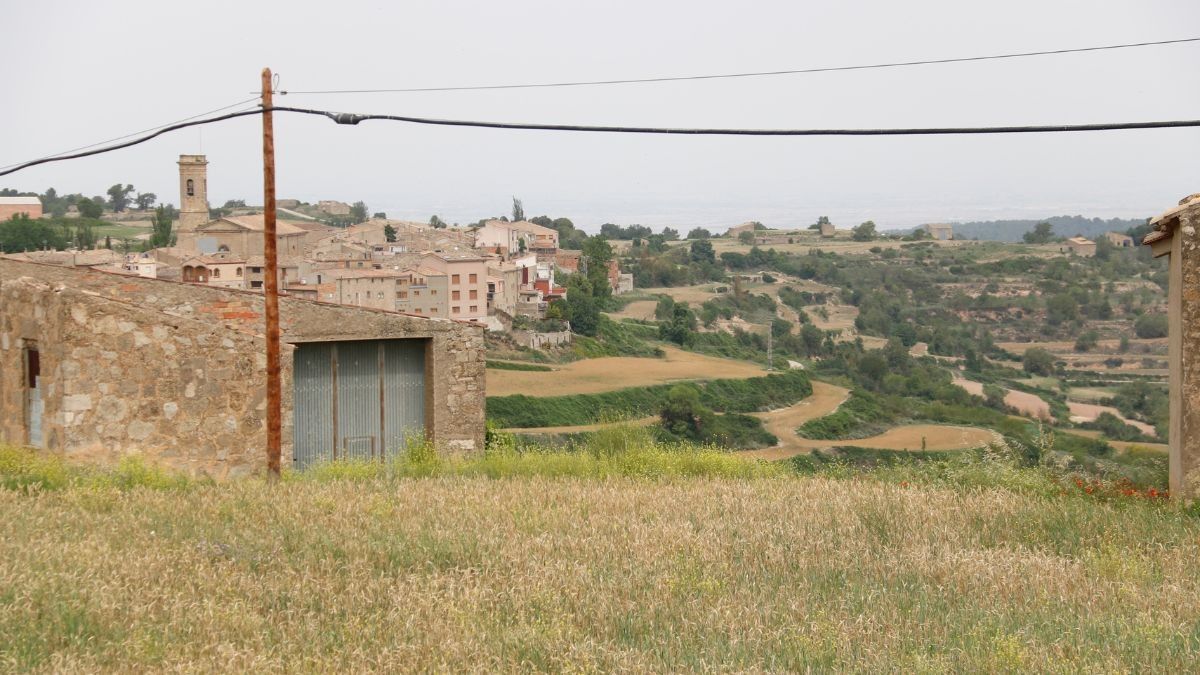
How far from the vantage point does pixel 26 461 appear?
38.1 feet

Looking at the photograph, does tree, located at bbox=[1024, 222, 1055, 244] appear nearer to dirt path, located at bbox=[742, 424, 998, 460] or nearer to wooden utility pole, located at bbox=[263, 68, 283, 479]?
dirt path, located at bbox=[742, 424, 998, 460]

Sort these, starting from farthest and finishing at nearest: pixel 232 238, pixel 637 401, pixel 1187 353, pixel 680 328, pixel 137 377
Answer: pixel 680 328, pixel 232 238, pixel 637 401, pixel 137 377, pixel 1187 353

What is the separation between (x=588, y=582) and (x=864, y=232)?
535 ft

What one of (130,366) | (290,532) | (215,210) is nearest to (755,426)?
(130,366)

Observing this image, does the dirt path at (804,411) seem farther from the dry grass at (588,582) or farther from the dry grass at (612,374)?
the dry grass at (588,582)

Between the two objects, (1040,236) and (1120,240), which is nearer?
(1120,240)

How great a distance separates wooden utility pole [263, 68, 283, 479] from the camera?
39.6 feet

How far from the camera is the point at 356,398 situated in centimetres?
1661

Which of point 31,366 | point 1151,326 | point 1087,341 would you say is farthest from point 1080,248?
point 31,366

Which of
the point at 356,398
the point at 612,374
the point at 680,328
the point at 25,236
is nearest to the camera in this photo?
the point at 356,398

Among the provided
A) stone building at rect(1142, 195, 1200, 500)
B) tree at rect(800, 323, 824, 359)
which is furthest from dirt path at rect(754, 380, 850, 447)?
stone building at rect(1142, 195, 1200, 500)

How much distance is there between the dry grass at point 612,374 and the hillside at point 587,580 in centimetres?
4435

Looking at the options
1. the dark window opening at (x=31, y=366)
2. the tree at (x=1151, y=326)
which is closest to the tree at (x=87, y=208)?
the tree at (x=1151, y=326)

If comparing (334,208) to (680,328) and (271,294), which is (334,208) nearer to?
(680,328)
